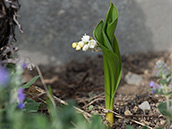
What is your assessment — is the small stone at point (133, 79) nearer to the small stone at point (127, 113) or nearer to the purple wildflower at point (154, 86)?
the small stone at point (127, 113)

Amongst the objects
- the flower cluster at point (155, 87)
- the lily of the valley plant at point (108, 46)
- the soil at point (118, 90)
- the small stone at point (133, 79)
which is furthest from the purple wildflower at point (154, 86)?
the small stone at point (133, 79)

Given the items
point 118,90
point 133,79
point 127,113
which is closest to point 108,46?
point 127,113

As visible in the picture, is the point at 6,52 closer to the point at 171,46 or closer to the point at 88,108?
the point at 88,108

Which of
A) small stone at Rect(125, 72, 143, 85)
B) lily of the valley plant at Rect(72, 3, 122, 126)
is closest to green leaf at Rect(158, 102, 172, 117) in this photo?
lily of the valley plant at Rect(72, 3, 122, 126)

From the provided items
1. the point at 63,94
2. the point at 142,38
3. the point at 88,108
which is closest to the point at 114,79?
the point at 88,108

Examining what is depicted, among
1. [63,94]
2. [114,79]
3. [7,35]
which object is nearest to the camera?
[114,79]
